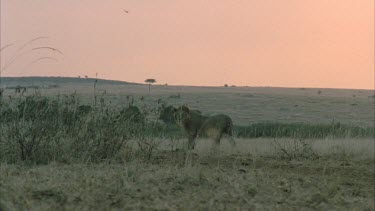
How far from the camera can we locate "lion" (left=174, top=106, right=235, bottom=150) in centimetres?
1418

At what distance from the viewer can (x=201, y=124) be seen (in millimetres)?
14539

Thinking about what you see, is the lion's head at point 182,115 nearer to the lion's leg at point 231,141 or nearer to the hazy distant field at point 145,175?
the lion's leg at point 231,141

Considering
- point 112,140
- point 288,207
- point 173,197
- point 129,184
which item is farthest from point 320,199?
point 112,140

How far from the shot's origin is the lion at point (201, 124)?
46.5 feet

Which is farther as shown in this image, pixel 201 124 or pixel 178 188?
pixel 201 124

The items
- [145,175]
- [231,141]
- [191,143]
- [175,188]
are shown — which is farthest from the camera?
[231,141]

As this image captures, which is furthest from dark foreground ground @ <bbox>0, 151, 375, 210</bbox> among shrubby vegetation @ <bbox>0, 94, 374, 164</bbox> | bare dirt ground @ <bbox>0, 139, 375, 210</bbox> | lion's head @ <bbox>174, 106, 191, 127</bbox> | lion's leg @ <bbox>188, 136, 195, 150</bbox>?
lion's head @ <bbox>174, 106, 191, 127</bbox>

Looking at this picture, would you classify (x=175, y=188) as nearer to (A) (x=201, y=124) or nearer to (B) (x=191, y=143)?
(B) (x=191, y=143)

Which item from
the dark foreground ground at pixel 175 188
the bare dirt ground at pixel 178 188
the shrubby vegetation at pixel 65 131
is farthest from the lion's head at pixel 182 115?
the dark foreground ground at pixel 175 188

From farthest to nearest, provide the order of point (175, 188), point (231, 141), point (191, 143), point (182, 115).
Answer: point (231, 141) → point (182, 115) → point (191, 143) → point (175, 188)

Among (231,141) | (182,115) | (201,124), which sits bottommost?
(231,141)

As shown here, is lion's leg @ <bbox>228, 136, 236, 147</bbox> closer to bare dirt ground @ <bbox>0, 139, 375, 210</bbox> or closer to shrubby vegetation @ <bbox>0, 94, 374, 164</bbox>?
shrubby vegetation @ <bbox>0, 94, 374, 164</bbox>

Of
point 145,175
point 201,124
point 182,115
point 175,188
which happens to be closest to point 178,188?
point 175,188

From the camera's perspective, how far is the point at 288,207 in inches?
203
